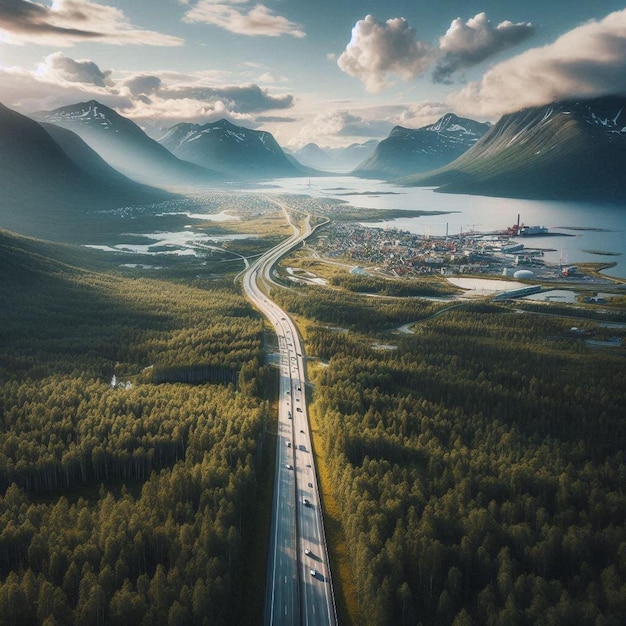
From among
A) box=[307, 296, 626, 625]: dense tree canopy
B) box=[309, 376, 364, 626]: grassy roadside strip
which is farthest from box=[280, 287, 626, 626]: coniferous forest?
box=[309, 376, 364, 626]: grassy roadside strip

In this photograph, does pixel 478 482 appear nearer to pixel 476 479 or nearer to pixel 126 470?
pixel 476 479

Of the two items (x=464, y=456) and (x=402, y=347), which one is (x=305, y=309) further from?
(x=464, y=456)

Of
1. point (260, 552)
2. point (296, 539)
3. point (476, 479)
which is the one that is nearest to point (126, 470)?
point (260, 552)

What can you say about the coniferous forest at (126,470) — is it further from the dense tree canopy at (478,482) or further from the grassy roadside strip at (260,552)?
the dense tree canopy at (478,482)

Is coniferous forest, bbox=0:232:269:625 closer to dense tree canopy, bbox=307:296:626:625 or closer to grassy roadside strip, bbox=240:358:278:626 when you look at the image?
grassy roadside strip, bbox=240:358:278:626

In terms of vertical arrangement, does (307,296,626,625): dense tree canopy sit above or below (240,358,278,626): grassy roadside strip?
above

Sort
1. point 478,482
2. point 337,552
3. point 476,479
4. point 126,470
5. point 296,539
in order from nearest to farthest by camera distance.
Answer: point 337,552, point 296,539, point 478,482, point 476,479, point 126,470

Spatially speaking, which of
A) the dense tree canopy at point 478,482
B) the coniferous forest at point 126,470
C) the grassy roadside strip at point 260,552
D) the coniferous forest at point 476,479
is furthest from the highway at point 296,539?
the coniferous forest at point 126,470

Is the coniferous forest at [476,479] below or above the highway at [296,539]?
above
